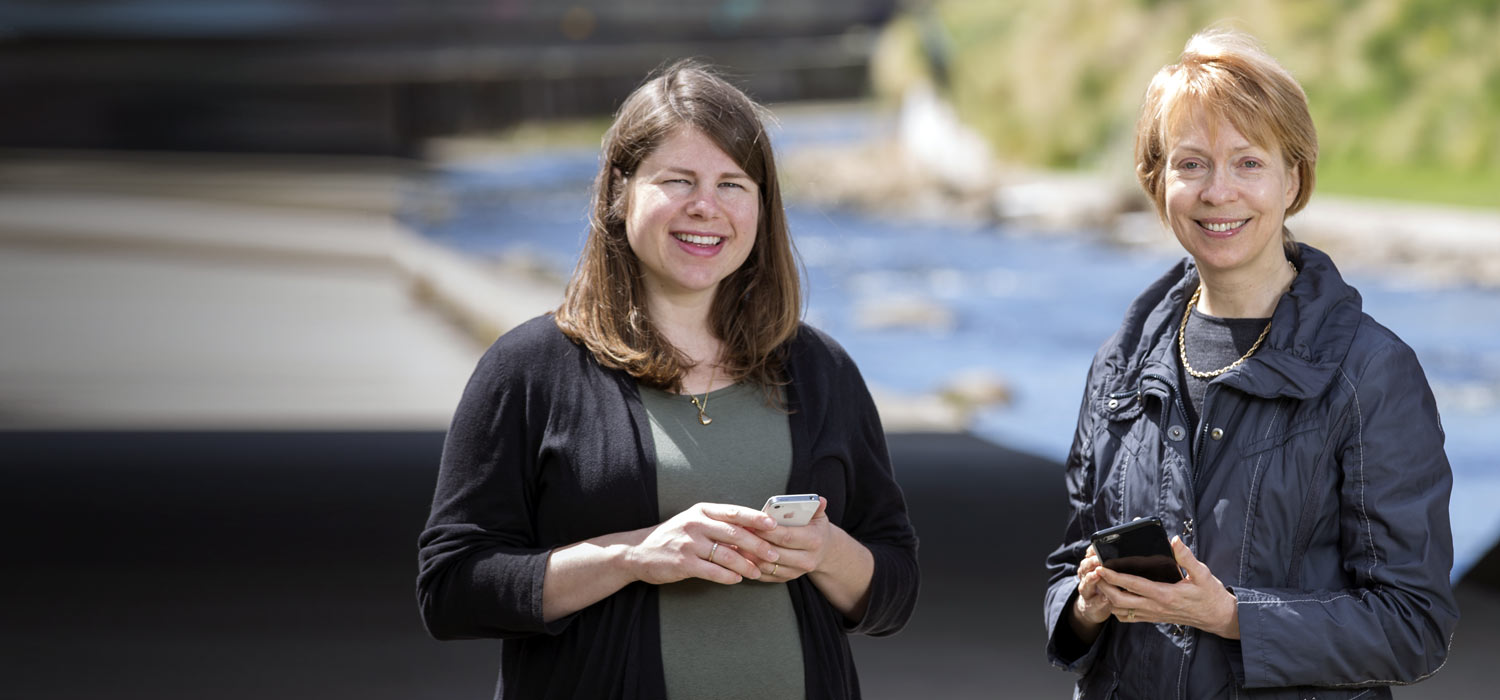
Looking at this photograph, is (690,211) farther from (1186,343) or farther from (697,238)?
(1186,343)

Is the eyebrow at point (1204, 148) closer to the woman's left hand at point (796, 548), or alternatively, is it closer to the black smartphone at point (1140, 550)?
the black smartphone at point (1140, 550)

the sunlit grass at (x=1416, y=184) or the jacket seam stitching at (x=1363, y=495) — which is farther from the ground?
the sunlit grass at (x=1416, y=184)

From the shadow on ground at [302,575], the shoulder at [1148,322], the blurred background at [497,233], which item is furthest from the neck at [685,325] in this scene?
the blurred background at [497,233]

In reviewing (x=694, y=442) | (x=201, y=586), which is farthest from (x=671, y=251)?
(x=201, y=586)

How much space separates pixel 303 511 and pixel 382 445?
73 cm

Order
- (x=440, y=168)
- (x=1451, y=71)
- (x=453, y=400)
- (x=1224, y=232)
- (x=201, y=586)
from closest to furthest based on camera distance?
(x=1224, y=232), (x=201, y=586), (x=1451, y=71), (x=453, y=400), (x=440, y=168)

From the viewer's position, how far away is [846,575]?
5.80 feet

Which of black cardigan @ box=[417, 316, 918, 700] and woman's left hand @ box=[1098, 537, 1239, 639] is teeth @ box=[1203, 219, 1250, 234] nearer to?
woman's left hand @ box=[1098, 537, 1239, 639]

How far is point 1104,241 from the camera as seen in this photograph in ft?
24.5

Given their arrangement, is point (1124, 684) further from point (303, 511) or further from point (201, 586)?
point (303, 511)

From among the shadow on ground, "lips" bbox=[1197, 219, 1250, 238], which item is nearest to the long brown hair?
"lips" bbox=[1197, 219, 1250, 238]

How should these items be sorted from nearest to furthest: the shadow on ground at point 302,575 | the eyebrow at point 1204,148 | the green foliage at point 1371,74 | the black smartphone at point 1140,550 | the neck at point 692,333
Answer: the black smartphone at point 1140,550 < the eyebrow at point 1204,148 < the neck at point 692,333 < the shadow on ground at point 302,575 < the green foliage at point 1371,74

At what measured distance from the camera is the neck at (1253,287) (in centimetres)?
174

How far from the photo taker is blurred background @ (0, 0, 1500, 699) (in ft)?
20.9
